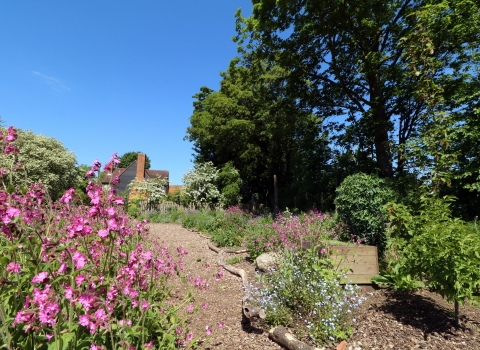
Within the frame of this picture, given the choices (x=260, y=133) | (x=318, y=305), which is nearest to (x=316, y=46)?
(x=260, y=133)

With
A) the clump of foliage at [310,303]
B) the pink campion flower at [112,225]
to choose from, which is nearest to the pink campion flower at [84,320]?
the pink campion flower at [112,225]

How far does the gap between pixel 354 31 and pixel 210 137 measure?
1192 cm

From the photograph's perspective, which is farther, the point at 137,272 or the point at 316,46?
the point at 316,46

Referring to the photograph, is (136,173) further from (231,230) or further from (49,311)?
(49,311)

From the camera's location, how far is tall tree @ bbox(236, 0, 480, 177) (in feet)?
30.6

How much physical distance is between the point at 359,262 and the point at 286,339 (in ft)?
7.22

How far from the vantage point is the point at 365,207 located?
232 inches

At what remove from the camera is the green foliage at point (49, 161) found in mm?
21041

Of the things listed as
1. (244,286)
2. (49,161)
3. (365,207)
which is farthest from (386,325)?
(49,161)

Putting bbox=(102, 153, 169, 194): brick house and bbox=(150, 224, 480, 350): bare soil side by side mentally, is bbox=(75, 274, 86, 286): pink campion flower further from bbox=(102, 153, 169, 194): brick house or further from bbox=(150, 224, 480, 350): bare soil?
bbox=(102, 153, 169, 194): brick house

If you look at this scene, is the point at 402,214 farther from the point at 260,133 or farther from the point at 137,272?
the point at 260,133

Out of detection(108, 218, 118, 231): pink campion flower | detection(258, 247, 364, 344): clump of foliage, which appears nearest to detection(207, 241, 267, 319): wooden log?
detection(258, 247, 364, 344): clump of foliage

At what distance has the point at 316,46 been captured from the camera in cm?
1141

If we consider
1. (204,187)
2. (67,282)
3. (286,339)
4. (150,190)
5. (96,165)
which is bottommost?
(286,339)
